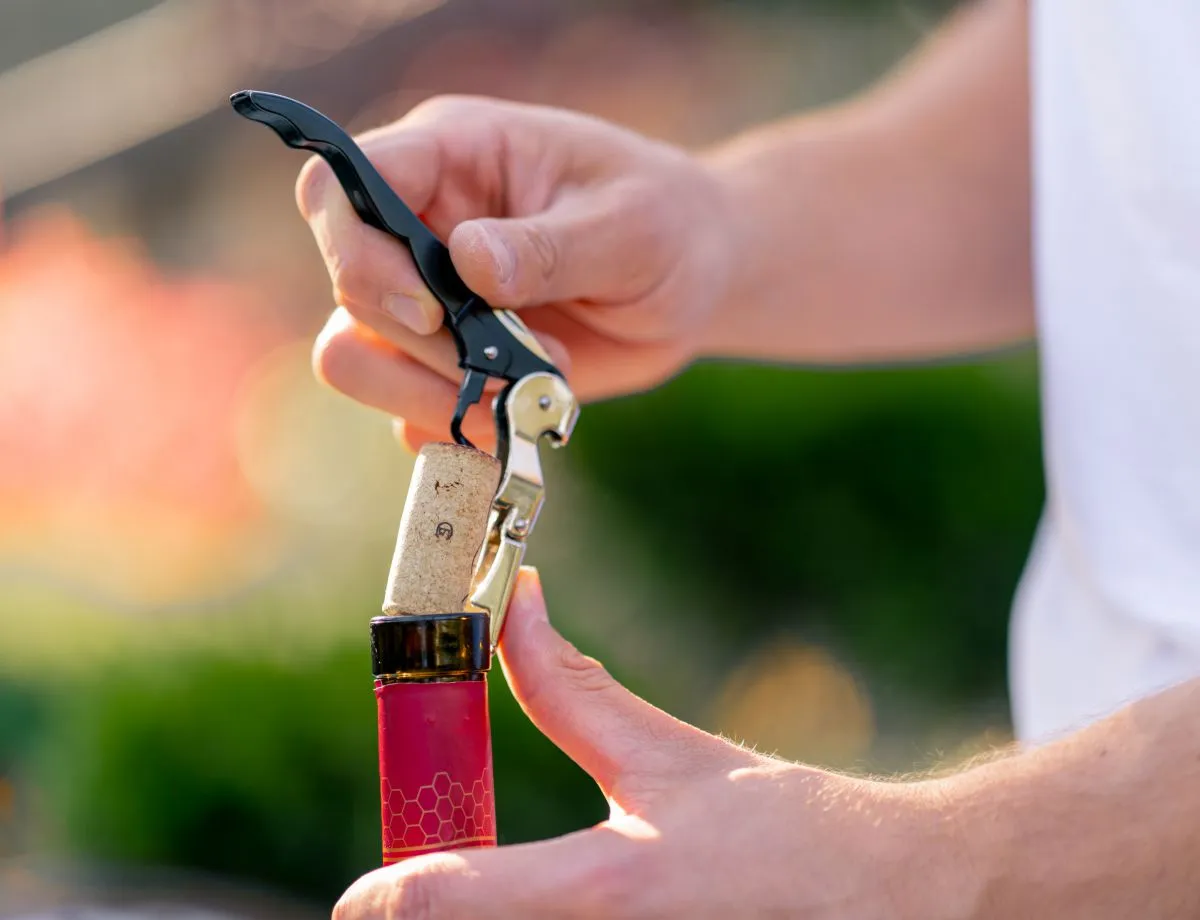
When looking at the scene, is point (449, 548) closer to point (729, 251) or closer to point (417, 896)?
point (417, 896)

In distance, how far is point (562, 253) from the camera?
1079mm

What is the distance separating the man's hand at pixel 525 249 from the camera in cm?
100

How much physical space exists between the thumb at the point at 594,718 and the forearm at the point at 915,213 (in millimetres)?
716

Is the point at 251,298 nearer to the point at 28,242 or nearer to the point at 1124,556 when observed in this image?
the point at 28,242

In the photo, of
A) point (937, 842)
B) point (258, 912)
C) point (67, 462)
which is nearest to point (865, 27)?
point (67, 462)

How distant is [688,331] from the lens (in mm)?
1334

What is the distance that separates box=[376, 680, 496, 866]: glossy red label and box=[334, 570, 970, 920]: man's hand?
18mm

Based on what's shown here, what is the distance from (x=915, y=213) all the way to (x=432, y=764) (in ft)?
3.66

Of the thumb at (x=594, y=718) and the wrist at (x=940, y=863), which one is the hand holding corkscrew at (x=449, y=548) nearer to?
the thumb at (x=594, y=718)

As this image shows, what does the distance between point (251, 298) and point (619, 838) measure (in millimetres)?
2837

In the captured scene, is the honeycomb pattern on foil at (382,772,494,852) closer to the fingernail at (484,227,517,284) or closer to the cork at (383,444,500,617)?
the cork at (383,444,500,617)

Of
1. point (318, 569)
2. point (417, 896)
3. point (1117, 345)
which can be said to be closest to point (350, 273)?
point (417, 896)

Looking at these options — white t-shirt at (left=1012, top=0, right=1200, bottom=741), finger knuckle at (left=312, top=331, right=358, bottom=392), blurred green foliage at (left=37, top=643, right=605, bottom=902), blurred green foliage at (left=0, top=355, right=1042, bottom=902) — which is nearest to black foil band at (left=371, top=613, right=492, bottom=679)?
finger knuckle at (left=312, top=331, right=358, bottom=392)

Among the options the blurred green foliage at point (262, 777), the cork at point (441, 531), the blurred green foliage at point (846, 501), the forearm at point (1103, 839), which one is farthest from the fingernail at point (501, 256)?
the blurred green foliage at point (846, 501)
